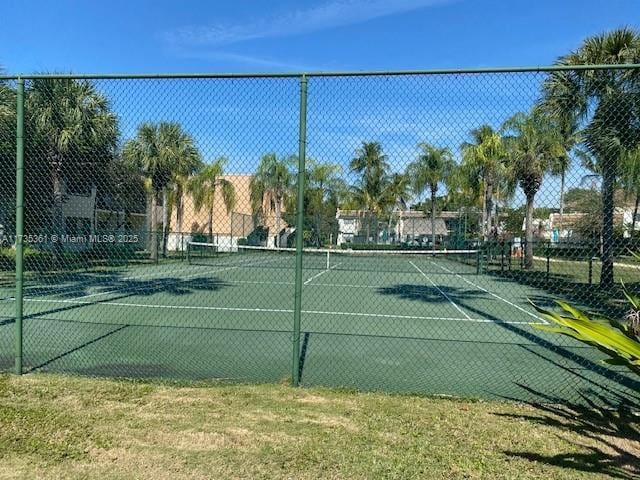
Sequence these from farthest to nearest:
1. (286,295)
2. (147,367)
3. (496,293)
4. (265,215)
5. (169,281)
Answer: (169,281)
(496,293)
(286,295)
(265,215)
(147,367)

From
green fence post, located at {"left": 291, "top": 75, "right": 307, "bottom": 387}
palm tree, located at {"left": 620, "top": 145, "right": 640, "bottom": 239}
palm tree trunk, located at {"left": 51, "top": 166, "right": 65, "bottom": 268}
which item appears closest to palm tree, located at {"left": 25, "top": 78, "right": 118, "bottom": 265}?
palm tree trunk, located at {"left": 51, "top": 166, "right": 65, "bottom": 268}

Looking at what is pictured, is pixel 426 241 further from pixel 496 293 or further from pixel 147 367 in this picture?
pixel 147 367

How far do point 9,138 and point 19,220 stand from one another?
491 cm

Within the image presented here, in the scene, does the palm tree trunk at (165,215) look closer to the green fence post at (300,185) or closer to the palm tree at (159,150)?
the palm tree at (159,150)

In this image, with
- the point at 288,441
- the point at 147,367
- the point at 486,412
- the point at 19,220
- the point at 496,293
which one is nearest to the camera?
the point at 288,441

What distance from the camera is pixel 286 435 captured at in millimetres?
4492

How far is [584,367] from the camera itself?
7.08m

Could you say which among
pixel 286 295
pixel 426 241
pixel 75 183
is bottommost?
pixel 286 295

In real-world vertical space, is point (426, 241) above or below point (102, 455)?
above

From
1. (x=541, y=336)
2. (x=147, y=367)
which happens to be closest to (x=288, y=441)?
(x=147, y=367)

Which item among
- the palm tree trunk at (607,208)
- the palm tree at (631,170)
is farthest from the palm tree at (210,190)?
the palm tree at (631,170)

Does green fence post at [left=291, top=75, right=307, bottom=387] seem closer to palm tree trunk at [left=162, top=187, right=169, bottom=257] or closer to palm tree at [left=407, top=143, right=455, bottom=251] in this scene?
palm tree at [left=407, top=143, right=455, bottom=251]

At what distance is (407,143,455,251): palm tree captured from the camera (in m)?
7.09

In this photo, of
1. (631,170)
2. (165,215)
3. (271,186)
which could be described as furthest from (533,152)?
(165,215)
